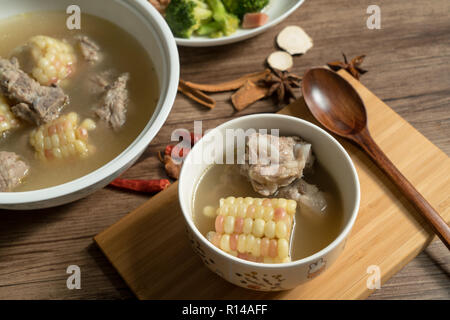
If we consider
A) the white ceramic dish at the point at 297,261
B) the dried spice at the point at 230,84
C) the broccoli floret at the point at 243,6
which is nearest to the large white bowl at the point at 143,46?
the white ceramic dish at the point at 297,261

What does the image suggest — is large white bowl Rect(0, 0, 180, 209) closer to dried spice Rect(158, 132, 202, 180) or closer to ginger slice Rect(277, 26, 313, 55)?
dried spice Rect(158, 132, 202, 180)

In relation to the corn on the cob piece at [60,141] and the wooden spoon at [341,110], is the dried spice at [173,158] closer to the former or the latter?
the corn on the cob piece at [60,141]

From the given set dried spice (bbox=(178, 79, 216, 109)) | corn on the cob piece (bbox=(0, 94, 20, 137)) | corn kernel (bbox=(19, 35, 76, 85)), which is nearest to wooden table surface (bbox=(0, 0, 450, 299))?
dried spice (bbox=(178, 79, 216, 109))

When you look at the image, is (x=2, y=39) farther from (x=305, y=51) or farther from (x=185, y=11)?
(x=305, y=51)

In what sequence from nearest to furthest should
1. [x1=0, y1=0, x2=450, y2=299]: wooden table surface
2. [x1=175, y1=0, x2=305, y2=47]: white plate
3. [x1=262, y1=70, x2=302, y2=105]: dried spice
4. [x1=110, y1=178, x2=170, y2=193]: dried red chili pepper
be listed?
[x1=0, y1=0, x2=450, y2=299]: wooden table surface
[x1=110, y1=178, x2=170, y2=193]: dried red chili pepper
[x1=262, y1=70, x2=302, y2=105]: dried spice
[x1=175, y1=0, x2=305, y2=47]: white plate

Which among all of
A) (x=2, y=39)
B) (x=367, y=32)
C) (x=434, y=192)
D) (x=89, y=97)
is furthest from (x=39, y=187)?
(x=367, y=32)

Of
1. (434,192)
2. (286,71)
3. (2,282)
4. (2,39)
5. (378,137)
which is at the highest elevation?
(2,39)
